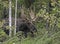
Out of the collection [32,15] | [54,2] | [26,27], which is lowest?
[26,27]

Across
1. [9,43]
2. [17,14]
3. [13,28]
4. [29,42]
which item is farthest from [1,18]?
[29,42]

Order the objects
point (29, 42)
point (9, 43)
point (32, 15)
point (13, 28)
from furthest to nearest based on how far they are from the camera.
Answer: point (32, 15)
point (13, 28)
point (9, 43)
point (29, 42)

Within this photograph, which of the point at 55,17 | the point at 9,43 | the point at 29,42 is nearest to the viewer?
the point at 29,42

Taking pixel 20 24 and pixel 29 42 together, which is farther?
pixel 20 24

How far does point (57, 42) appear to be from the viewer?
6.20 metres

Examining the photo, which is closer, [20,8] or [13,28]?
[13,28]

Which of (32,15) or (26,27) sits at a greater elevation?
(32,15)

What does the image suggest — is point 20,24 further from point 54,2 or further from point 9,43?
point 9,43

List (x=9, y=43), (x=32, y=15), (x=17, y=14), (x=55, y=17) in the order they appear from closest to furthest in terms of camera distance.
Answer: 1. (x=9, y=43)
2. (x=55, y=17)
3. (x=32, y=15)
4. (x=17, y=14)

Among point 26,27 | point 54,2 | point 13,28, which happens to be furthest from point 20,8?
point 54,2

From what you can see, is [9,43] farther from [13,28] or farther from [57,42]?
[13,28]

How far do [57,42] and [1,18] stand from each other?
7.34 meters

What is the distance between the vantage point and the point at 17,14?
43.9 feet

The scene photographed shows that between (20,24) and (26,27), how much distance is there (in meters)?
0.48
